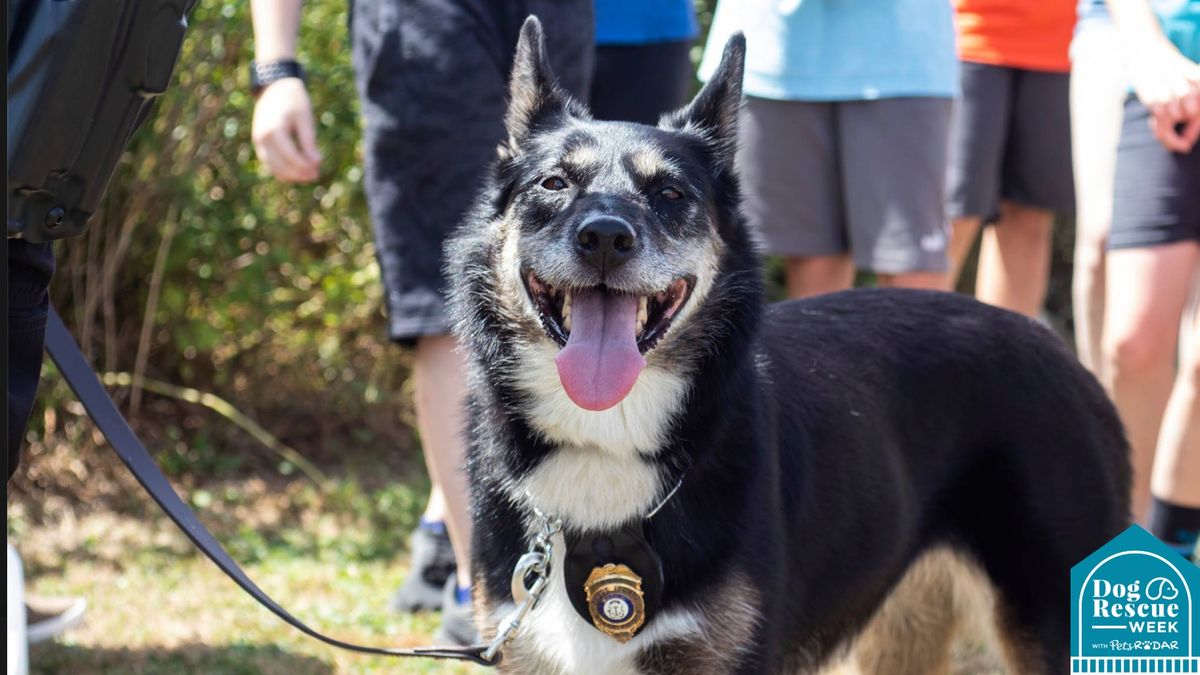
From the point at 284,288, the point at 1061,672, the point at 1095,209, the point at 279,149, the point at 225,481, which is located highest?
the point at 279,149

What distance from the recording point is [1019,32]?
195 inches

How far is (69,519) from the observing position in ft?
16.7

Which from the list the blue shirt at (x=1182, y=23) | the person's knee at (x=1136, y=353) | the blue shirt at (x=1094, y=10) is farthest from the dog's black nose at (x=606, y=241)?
the blue shirt at (x=1094, y=10)

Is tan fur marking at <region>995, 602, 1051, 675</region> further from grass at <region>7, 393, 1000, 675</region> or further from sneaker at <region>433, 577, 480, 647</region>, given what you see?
sneaker at <region>433, 577, 480, 647</region>

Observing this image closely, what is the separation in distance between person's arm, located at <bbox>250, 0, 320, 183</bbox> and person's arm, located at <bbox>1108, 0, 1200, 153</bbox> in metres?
2.22

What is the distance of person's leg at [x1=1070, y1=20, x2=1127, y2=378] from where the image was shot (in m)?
4.14

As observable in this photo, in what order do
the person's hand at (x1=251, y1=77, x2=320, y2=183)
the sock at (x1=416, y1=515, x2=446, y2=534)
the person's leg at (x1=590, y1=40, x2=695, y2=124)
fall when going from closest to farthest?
the person's hand at (x1=251, y1=77, x2=320, y2=183) < the person's leg at (x1=590, y1=40, x2=695, y2=124) < the sock at (x1=416, y1=515, x2=446, y2=534)

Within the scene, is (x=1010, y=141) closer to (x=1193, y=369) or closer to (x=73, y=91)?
(x=1193, y=369)

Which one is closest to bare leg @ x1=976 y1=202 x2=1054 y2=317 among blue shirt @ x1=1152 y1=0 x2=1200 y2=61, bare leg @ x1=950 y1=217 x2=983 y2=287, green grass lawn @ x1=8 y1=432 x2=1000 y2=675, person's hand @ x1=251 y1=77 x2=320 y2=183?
bare leg @ x1=950 y1=217 x2=983 y2=287

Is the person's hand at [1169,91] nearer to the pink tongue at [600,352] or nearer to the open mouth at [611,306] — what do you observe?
the open mouth at [611,306]

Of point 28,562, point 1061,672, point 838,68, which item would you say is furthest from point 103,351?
point 1061,672

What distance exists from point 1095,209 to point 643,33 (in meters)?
1.56

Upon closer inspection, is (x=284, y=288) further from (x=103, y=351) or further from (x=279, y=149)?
(x=279, y=149)

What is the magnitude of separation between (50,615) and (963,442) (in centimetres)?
264
